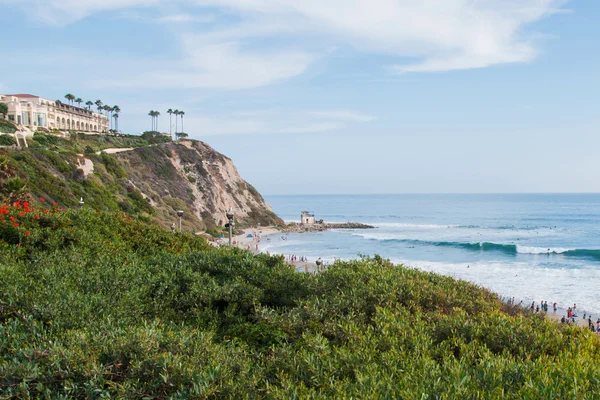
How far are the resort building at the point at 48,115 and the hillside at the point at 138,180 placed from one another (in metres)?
5.14

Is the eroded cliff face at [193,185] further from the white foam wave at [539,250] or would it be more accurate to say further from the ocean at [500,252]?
the white foam wave at [539,250]

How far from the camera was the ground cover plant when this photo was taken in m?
4.05

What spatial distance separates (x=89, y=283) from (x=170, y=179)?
57.5 metres

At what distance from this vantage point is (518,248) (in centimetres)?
4984

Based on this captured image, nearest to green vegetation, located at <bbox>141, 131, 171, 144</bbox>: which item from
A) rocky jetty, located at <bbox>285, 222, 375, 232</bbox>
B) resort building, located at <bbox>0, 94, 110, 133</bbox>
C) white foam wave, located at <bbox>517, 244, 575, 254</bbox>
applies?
resort building, located at <bbox>0, 94, 110, 133</bbox>

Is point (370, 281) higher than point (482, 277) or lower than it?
higher

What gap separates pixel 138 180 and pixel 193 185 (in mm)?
12409

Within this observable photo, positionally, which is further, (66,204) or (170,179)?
(170,179)

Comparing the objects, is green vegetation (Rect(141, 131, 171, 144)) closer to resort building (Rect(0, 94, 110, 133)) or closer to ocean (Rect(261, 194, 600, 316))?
resort building (Rect(0, 94, 110, 133))

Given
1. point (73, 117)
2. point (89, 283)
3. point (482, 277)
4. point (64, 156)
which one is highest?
point (73, 117)

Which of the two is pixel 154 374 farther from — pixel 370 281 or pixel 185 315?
pixel 370 281

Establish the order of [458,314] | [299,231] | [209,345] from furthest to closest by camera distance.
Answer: [299,231] < [458,314] < [209,345]

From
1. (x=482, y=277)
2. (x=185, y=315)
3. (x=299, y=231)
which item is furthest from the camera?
(x=299, y=231)

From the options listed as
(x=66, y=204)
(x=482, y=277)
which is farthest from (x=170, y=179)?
(x=482, y=277)
